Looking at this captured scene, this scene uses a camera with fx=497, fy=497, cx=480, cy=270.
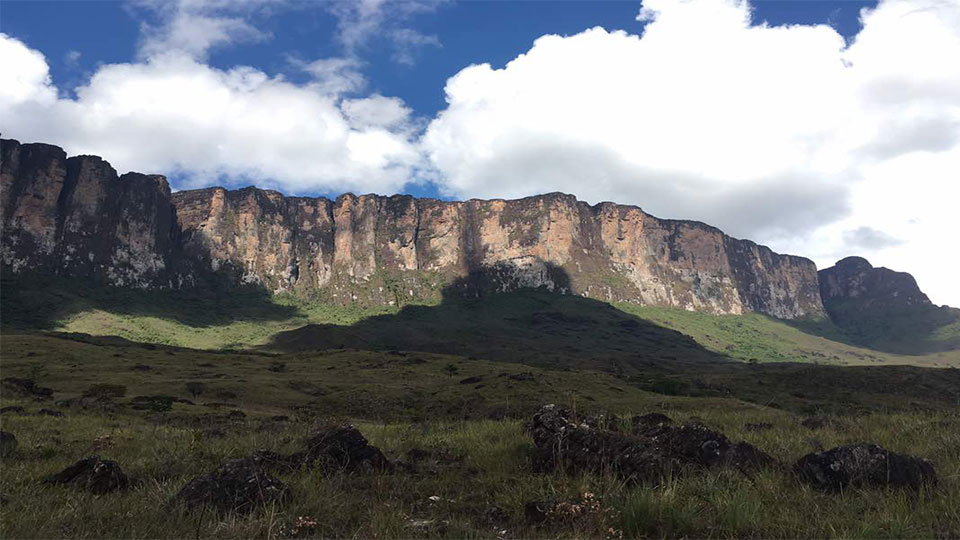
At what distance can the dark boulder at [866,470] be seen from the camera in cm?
563

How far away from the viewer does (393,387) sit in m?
53.8

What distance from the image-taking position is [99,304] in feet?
518

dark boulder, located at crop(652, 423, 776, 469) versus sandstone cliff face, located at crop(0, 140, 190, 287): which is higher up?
sandstone cliff face, located at crop(0, 140, 190, 287)

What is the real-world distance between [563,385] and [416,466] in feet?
154

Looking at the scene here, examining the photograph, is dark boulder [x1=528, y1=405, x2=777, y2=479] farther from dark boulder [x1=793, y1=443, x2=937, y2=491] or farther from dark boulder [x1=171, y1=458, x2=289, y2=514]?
dark boulder [x1=171, y1=458, x2=289, y2=514]

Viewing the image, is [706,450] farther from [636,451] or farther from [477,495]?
[477,495]

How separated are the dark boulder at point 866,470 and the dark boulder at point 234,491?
20.8 ft

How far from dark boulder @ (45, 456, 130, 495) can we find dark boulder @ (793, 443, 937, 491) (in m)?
8.92

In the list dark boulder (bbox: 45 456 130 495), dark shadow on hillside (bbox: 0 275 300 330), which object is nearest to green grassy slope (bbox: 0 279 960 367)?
dark shadow on hillside (bbox: 0 275 300 330)

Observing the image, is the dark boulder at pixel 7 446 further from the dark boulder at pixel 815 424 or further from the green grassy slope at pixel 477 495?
the dark boulder at pixel 815 424

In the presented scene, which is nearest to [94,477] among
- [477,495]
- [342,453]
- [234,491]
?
[234,491]

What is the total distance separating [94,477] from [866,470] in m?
9.75

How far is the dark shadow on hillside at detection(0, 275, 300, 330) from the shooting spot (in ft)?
449

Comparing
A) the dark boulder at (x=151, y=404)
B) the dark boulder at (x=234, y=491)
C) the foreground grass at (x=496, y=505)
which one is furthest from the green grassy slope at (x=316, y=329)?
the dark boulder at (x=234, y=491)
